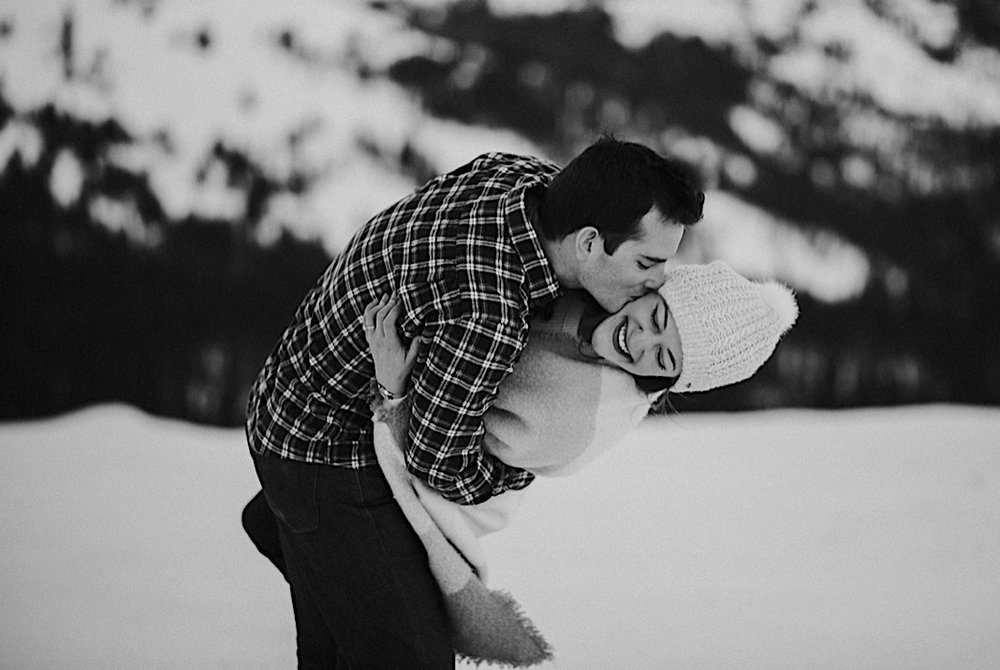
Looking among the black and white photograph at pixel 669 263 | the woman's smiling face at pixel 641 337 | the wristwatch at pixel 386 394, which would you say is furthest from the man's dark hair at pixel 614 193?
the black and white photograph at pixel 669 263

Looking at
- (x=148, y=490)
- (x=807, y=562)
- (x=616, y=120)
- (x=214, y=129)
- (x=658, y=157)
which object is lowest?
(x=148, y=490)

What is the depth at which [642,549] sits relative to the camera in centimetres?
267

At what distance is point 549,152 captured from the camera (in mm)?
3059

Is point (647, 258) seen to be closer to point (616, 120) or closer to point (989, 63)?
point (616, 120)

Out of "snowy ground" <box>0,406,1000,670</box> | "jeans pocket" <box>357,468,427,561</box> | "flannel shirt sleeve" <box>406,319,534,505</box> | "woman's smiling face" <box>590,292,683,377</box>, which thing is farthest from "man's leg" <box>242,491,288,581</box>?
"snowy ground" <box>0,406,1000,670</box>

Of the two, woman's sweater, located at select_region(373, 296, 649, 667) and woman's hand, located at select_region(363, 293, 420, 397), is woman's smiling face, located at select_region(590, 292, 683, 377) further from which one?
woman's hand, located at select_region(363, 293, 420, 397)

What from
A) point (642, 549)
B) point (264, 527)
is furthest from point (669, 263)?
point (264, 527)

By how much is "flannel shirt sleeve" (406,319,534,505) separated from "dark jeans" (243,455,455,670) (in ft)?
0.33

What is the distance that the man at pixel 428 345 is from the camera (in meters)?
1.32

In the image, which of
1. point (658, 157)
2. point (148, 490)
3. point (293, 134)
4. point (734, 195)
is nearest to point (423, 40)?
point (293, 134)

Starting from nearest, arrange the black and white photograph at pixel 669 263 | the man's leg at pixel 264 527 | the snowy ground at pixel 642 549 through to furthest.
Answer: the man's leg at pixel 264 527 → the snowy ground at pixel 642 549 → the black and white photograph at pixel 669 263

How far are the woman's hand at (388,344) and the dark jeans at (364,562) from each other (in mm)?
146

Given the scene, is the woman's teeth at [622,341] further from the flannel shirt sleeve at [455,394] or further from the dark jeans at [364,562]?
the dark jeans at [364,562]

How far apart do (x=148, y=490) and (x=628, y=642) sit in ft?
3.80
